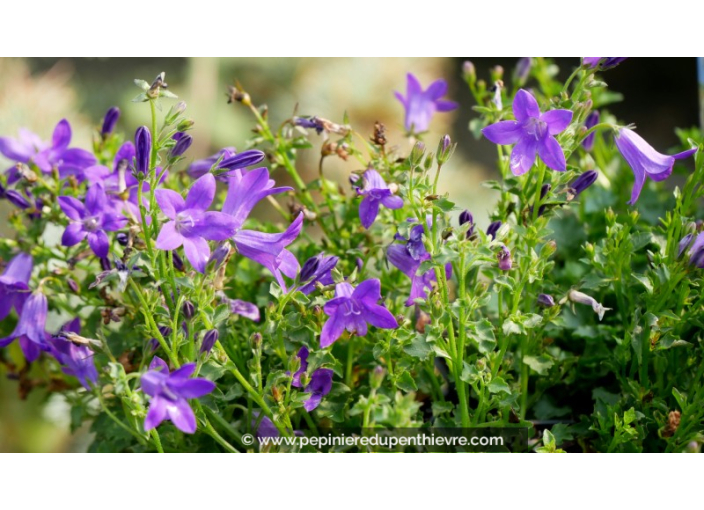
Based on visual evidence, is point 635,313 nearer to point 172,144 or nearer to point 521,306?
point 521,306

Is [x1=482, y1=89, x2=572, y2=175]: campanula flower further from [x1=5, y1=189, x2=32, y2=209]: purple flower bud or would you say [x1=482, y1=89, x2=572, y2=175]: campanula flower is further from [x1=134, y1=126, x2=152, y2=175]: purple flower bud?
[x1=5, y1=189, x2=32, y2=209]: purple flower bud

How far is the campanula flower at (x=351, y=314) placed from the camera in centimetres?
83

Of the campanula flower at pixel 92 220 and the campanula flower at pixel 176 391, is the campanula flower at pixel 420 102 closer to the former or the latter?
the campanula flower at pixel 92 220

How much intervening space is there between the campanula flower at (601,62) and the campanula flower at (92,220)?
1.82 ft

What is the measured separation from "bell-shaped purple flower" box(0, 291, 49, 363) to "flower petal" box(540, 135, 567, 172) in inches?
25.2

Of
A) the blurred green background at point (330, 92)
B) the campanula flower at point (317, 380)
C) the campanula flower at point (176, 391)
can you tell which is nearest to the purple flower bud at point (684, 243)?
the campanula flower at point (317, 380)

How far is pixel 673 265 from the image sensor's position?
34.9 inches

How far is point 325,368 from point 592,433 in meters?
0.35

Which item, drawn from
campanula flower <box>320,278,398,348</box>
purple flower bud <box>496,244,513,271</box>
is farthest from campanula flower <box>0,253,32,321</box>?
purple flower bud <box>496,244,513,271</box>

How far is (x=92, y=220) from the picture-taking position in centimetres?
93

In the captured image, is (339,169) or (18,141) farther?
(339,169)

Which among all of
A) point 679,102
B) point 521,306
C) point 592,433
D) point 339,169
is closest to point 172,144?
point 521,306

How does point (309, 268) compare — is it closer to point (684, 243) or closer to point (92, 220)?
point (92, 220)

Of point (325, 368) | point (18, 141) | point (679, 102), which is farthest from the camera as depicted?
point (679, 102)
